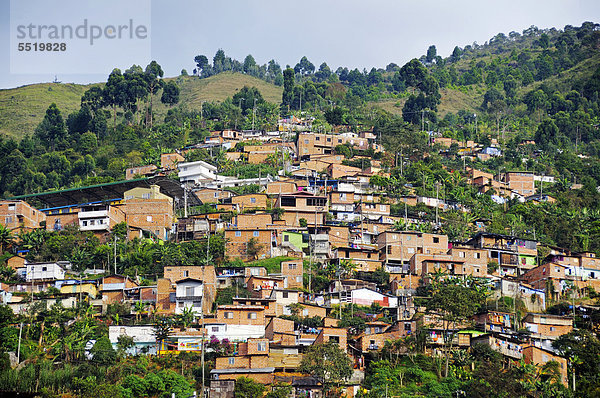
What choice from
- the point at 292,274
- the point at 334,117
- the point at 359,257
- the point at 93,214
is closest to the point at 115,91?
the point at 334,117

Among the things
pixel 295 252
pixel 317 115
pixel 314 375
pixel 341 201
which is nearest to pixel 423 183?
pixel 341 201

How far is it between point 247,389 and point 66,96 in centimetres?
12030

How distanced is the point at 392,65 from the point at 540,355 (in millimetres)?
160416

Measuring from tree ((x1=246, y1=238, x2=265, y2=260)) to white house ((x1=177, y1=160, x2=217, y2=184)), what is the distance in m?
21.3

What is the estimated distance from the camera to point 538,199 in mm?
80438

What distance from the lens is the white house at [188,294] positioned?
5056cm

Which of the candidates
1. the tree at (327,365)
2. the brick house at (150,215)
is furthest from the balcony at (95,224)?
the tree at (327,365)

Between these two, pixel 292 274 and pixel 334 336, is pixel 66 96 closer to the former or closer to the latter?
pixel 292 274

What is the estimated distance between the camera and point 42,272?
55.5 meters

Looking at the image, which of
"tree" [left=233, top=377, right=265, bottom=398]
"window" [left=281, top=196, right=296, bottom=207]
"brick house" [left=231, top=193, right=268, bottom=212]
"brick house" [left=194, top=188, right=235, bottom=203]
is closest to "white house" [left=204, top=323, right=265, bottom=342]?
"tree" [left=233, top=377, right=265, bottom=398]

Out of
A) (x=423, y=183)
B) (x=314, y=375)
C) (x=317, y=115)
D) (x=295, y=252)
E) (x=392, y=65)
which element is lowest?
(x=314, y=375)

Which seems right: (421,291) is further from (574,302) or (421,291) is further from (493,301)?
(574,302)

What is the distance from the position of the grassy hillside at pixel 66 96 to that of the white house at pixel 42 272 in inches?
2724

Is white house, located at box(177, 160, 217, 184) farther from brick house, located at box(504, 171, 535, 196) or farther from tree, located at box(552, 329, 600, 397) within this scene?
tree, located at box(552, 329, 600, 397)
